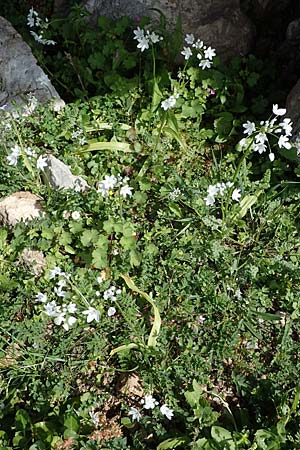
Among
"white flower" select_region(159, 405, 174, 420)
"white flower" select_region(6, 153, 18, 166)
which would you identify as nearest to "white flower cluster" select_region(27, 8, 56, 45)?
"white flower" select_region(6, 153, 18, 166)

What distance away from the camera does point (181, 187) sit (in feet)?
12.9

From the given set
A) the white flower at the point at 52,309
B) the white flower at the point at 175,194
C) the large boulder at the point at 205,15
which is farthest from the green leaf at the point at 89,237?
the large boulder at the point at 205,15

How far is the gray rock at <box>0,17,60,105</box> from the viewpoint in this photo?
430 centimetres

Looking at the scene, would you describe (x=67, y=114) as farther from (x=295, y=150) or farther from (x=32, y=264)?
(x=295, y=150)

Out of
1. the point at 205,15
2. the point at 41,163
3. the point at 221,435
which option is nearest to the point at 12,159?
the point at 41,163

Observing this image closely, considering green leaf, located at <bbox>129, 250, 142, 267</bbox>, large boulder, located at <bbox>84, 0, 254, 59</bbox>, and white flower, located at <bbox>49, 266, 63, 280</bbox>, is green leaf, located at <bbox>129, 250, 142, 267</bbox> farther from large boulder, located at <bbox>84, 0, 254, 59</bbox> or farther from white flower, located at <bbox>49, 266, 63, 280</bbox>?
large boulder, located at <bbox>84, 0, 254, 59</bbox>

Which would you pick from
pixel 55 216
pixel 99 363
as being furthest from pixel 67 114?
pixel 99 363

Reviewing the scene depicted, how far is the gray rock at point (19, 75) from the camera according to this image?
4301 mm

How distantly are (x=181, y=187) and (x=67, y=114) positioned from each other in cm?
102

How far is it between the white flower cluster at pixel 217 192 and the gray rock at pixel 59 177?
86cm

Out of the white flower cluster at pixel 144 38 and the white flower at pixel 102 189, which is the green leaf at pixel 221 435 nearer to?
the white flower at pixel 102 189

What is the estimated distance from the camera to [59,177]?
3838 mm

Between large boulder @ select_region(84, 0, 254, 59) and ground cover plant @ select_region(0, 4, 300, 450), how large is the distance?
7.9 inches

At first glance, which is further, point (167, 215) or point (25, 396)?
point (167, 215)
